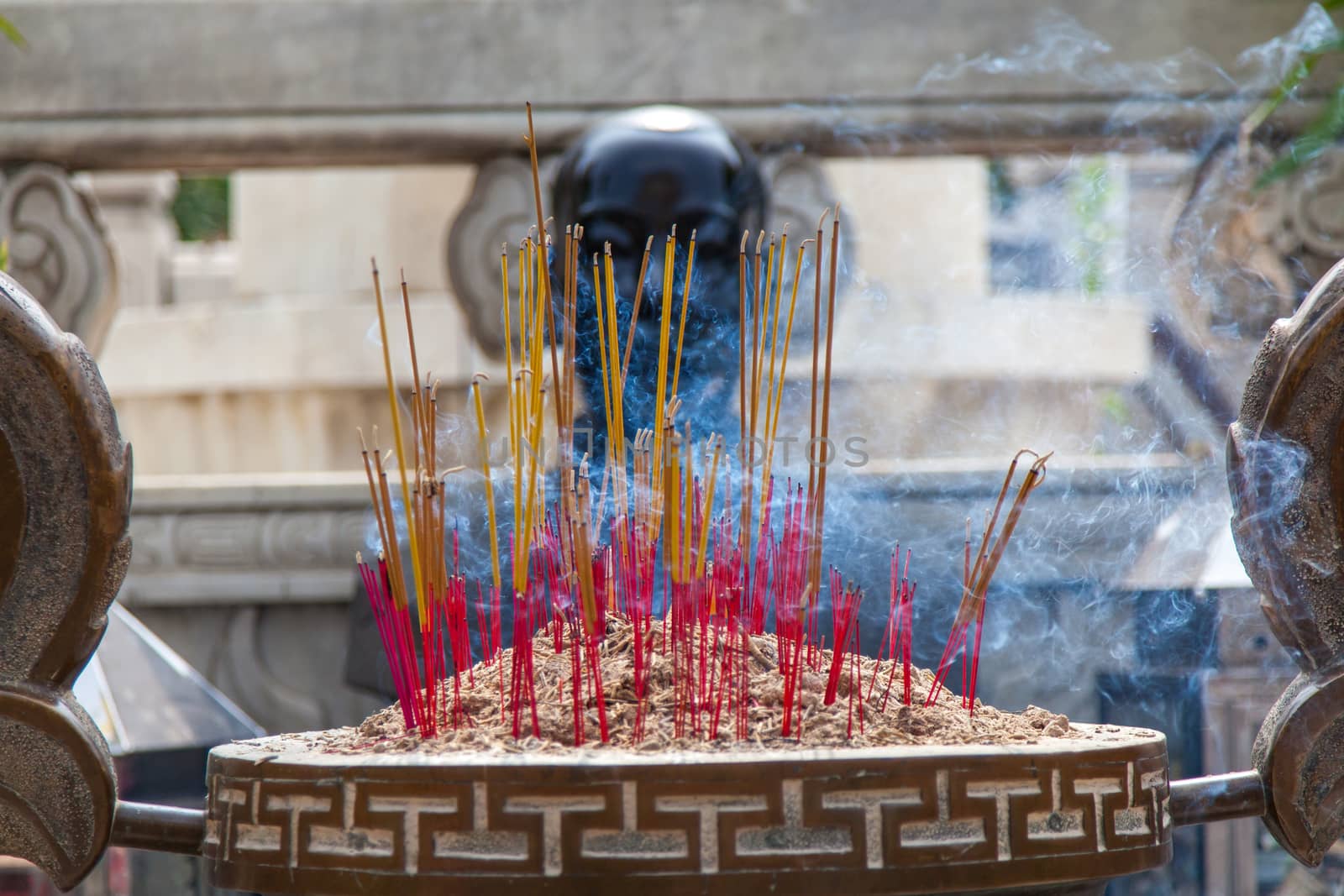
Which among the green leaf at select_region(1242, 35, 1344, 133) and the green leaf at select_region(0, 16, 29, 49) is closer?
the green leaf at select_region(1242, 35, 1344, 133)

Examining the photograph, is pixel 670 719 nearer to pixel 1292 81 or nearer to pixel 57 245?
pixel 1292 81

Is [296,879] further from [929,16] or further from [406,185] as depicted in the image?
[406,185]

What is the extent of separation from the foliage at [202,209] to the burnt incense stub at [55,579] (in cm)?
1177

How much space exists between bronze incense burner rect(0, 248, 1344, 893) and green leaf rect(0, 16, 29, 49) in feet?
7.67

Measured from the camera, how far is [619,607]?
63.7 inches

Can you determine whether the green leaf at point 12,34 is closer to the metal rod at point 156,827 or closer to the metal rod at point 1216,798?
the metal rod at point 156,827

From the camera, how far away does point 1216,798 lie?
1254 mm

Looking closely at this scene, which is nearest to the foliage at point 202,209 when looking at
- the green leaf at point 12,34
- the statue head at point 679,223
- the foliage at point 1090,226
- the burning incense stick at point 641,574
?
the green leaf at point 12,34

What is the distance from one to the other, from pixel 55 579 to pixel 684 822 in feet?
1.92

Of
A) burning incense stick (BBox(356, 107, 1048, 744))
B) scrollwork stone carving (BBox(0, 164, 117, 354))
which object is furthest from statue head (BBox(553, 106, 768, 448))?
scrollwork stone carving (BBox(0, 164, 117, 354))

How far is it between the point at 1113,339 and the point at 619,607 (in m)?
4.05

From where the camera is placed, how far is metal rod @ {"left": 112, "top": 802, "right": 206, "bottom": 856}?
121 cm

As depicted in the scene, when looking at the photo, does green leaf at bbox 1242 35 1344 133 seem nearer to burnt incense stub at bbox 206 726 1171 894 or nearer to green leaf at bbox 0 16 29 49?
burnt incense stub at bbox 206 726 1171 894

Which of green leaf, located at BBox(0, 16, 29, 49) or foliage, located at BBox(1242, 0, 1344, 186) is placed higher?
green leaf, located at BBox(0, 16, 29, 49)
